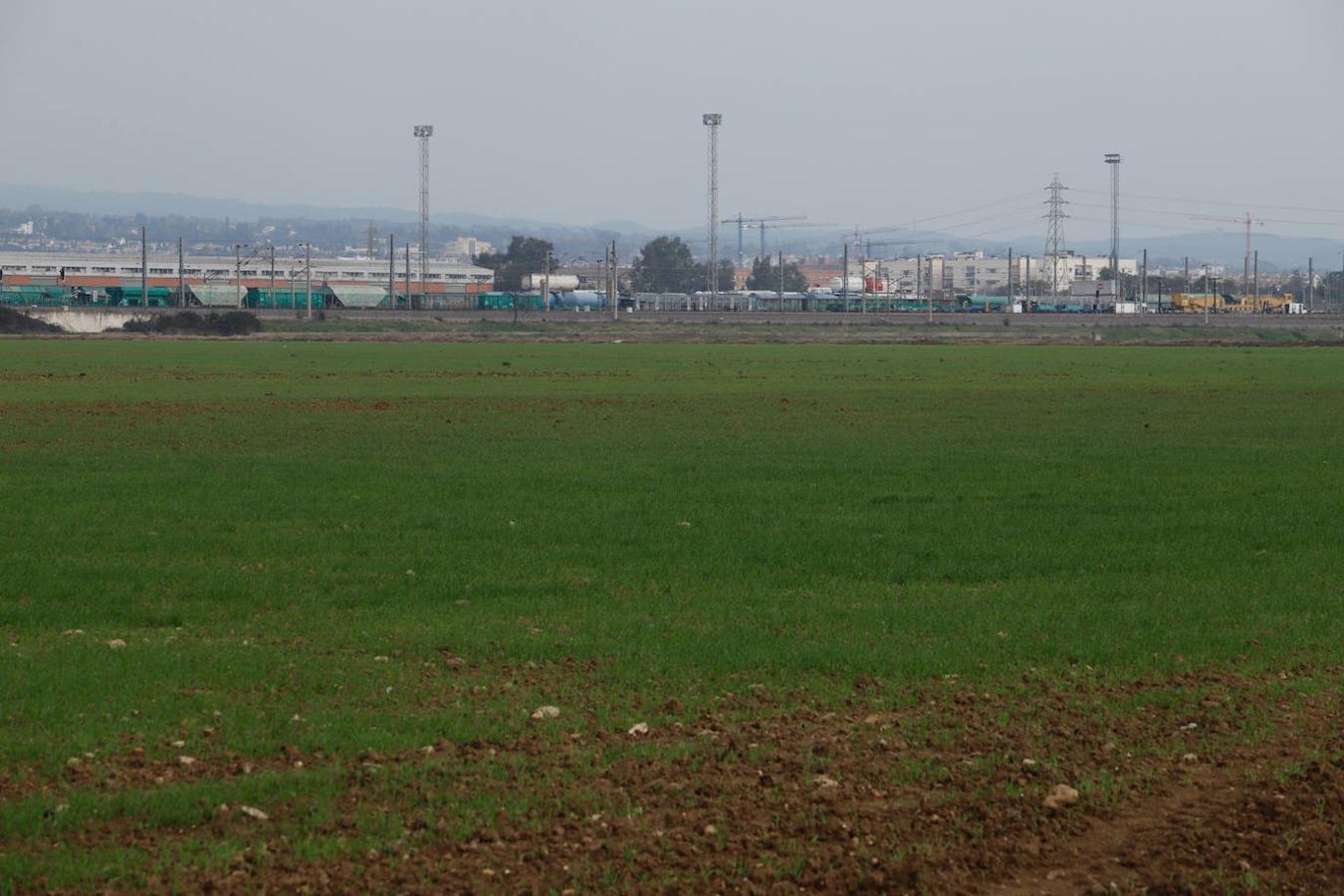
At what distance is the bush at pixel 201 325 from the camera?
110 meters

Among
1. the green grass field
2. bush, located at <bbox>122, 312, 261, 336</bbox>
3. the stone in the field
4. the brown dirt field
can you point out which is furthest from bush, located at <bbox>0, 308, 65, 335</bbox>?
the stone in the field

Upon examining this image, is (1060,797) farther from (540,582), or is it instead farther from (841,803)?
(540,582)

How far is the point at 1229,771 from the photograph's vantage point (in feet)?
28.3

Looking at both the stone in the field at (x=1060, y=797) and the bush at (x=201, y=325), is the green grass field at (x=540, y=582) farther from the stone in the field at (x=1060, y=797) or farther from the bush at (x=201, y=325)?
the bush at (x=201, y=325)

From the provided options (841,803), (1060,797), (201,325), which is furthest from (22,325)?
(1060,797)

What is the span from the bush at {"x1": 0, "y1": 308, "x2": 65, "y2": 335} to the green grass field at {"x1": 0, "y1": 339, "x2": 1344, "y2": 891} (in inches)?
3357

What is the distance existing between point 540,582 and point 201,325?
10444 cm

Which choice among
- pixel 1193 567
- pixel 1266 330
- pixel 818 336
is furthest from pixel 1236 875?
pixel 1266 330

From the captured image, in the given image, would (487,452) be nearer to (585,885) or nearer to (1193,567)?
(1193,567)

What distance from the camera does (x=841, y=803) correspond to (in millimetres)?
7977

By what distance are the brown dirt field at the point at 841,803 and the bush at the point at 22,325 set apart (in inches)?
4350

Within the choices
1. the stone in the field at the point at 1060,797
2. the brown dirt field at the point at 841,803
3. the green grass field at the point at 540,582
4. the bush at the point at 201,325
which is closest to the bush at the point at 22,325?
the bush at the point at 201,325

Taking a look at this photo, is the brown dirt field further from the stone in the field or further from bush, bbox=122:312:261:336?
bush, bbox=122:312:261:336

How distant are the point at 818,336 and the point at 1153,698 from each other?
10386 cm
